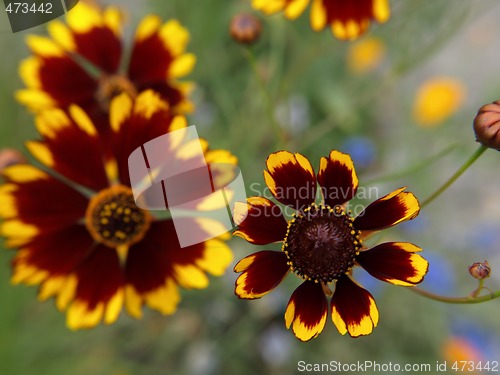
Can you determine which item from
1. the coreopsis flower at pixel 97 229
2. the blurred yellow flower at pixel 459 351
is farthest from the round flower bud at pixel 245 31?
the blurred yellow flower at pixel 459 351

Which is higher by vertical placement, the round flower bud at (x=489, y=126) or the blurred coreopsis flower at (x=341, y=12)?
the blurred coreopsis flower at (x=341, y=12)

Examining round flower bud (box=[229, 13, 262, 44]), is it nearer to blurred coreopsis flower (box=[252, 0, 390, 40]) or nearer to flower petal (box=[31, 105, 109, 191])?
blurred coreopsis flower (box=[252, 0, 390, 40])

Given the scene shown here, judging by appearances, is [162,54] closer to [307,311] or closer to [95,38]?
[95,38]

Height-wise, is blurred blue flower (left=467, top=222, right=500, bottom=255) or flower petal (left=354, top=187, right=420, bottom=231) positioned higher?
flower petal (left=354, top=187, right=420, bottom=231)

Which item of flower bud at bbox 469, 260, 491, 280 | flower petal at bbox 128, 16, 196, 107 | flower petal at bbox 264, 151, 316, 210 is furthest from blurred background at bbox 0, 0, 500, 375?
flower bud at bbox 469, 260, 491, 280

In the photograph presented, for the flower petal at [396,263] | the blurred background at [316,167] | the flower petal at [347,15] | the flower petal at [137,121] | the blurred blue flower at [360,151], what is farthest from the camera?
the blurred blue flower at [360,151]

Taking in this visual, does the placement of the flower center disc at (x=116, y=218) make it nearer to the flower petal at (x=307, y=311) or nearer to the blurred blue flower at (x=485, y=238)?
the flower petal at (x=307, y=311)

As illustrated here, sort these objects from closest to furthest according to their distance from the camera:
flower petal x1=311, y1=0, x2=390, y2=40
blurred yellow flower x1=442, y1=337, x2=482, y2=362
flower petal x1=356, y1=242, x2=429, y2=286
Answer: flower petal x1=356, y1=242, x2=429, y2=286, flower petal x1=311, y1=0, x2=390, y2=40, blurred yellow flower x1=442, y1=337, x2=482, y2=362
